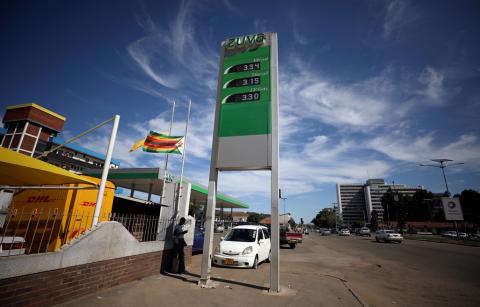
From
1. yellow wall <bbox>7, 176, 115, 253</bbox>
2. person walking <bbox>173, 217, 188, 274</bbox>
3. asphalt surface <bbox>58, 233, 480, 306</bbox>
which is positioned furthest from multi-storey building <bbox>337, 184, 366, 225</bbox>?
yellow wall <bbox>7, 176, 115, 253</bbox>

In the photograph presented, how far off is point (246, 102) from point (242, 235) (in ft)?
19.8

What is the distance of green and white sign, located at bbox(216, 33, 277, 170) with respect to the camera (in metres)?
7.47

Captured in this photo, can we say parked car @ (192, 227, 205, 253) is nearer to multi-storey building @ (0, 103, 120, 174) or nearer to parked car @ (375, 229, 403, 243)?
parked car @ (375, 229, 403, 243)

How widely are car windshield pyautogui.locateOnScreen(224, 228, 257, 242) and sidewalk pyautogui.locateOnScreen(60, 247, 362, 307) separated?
2474 mm

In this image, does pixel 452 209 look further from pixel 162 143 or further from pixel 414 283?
pixel 162 143

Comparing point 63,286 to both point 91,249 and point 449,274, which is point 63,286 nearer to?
point 91,249

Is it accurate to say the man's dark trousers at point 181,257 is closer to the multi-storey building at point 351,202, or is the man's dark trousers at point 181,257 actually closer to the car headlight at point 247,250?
the car headlight at point 247,250

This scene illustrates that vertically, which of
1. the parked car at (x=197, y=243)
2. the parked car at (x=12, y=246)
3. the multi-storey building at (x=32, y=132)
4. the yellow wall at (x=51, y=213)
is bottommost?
the parked car at (x=197, y=243)

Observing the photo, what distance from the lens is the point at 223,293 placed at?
19.7 ft

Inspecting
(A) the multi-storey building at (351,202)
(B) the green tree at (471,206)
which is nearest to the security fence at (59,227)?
(B) the green tree at (471,206)

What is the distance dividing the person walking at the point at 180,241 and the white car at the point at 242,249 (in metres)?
1.74

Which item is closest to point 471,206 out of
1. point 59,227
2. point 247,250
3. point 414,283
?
point 414,283

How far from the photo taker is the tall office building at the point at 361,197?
15874cm

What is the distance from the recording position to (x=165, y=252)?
8.05m
